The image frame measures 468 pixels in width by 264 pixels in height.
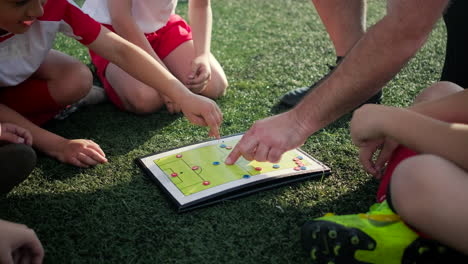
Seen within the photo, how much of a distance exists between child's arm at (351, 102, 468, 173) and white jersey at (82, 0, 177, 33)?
1.02m

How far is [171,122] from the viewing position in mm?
1443

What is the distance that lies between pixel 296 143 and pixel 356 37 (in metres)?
0.69

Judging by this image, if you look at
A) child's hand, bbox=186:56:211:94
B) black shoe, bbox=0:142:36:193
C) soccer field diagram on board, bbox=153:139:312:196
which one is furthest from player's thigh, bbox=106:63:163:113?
black shoe, bbox=0:142:36:193

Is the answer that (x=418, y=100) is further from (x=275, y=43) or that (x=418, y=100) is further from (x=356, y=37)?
(x=275, y=43)

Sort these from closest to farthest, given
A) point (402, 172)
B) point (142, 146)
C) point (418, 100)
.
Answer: point (402, 172) < point (418, 100) < point (142, 146)

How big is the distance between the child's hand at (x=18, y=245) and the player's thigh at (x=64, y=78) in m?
0.67

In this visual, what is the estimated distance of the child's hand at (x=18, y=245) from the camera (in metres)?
0.73

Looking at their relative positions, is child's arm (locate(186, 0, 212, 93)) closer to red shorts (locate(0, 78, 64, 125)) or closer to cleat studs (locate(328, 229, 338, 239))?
red shorts (locate(0, 78, 64, 125))

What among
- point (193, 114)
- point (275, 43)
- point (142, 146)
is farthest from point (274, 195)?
point (275, 43)

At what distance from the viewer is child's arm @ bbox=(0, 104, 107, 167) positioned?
1.18m

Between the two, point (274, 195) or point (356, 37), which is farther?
point (356, 37)

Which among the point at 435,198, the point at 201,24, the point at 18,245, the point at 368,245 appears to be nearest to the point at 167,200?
the point at 18,245

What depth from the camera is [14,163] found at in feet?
3.23

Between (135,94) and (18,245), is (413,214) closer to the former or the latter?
(18,245)
